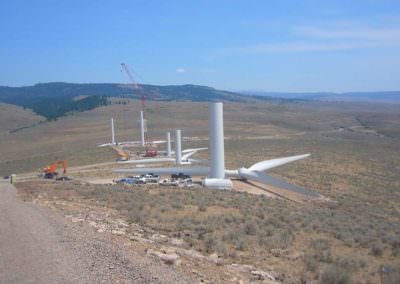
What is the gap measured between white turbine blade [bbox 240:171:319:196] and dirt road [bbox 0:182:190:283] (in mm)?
23030

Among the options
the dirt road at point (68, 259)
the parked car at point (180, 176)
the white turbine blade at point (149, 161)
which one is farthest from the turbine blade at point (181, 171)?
the dirt road at point (68, 259)

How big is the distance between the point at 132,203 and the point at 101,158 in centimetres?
4923

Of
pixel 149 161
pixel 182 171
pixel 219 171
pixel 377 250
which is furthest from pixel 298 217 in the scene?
pixel 149 161

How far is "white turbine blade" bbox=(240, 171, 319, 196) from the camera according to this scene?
36938mm

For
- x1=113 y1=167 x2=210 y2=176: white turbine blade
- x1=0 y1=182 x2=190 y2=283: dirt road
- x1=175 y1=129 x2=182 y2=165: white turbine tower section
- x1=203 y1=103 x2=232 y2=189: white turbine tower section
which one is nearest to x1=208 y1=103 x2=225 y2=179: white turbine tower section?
x1=203 y1=103 x2=232 y2=189: white turbine tower section

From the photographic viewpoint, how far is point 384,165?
61125mm

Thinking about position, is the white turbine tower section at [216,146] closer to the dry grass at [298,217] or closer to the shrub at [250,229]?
the dry grass at [298,217]

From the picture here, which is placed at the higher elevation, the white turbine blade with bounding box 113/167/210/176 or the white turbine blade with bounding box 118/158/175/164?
the white turbine blade with bounding box 113/167/210/176

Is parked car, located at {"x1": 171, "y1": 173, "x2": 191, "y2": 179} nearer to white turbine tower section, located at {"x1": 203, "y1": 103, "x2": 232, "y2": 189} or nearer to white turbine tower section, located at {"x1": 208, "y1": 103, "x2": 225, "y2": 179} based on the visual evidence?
white turbine tower section, located at {"x1": 203, "y1": 103, "x2": 232, "y2": 189}

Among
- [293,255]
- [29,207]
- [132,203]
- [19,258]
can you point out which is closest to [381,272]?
[293,255]

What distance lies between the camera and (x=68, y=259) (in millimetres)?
12688

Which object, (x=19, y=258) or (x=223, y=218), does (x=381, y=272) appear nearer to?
(x=223, y=218)

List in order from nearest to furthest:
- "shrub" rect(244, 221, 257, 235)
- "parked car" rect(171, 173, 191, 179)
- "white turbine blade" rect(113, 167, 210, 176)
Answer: "shrub" rect(244, 221, 257, 235) → "white turbine blade" rect(113, 167, 210, 176) → "parked car" rect(171, 173, 191, 179)

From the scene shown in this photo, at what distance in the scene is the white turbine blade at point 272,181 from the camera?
3694 cm
